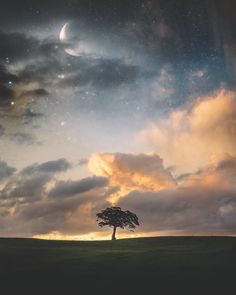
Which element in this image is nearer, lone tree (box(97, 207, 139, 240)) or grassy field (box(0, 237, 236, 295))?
grassy field (box(0, 237, 236, 295))

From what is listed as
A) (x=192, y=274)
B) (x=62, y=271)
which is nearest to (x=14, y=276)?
(x=62, y=271)

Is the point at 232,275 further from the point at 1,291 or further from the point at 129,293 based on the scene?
the point at 1,291

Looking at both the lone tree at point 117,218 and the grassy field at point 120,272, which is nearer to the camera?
the grassy field at point 120,272

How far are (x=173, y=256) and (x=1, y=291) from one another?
21.5 metres

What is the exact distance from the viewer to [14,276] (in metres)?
32.7

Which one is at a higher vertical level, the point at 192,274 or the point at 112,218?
the point at 112,218

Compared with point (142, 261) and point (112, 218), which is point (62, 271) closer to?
point (142, 261)

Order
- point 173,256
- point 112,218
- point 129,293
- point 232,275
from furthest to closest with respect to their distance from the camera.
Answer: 1. point 112,218
2. point 173,256
3. point 232,275
4. point 129,293

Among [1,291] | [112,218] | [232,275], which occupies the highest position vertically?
[112,218]

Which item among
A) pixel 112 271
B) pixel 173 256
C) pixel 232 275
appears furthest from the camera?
pixel 173 256

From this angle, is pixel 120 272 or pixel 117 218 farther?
pixel 117 218

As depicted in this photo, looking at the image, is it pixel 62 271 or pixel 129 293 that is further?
pixel 62 271

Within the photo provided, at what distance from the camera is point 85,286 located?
28234 mm

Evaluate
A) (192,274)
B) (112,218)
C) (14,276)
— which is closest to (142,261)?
(192,274)
